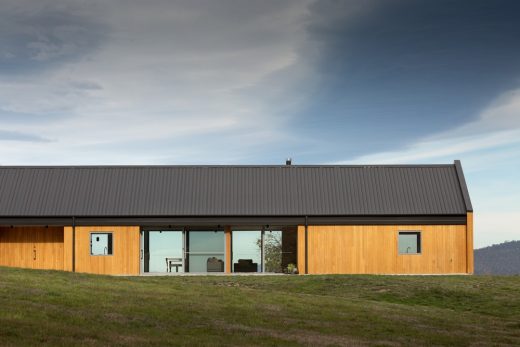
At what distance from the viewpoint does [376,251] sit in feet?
131

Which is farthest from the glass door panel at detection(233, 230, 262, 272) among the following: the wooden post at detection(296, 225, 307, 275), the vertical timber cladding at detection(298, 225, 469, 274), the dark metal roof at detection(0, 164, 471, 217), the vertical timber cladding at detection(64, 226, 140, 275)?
the vertical timber cladding at detection(64, 226, 140, 275)

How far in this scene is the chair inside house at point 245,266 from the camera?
1597 inches

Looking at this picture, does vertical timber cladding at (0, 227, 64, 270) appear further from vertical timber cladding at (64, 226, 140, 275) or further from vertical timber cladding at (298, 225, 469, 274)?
vertical timber cladding at (298, 225, 469, 274)

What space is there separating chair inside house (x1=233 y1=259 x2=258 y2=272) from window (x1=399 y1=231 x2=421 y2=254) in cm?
761

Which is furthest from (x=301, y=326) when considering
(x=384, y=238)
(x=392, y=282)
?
(x=384, y=238)

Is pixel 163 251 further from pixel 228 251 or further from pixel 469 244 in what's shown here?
pixel 469 244

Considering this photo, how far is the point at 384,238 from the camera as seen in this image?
40125 mm

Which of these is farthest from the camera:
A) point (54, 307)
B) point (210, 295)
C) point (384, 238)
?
point (384, 238)

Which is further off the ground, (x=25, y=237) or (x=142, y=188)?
(x=142, y=188)

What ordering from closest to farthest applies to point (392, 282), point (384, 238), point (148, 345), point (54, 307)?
point (148, 345) → point (54, 307) → point (392, 282) → point (384, 238)

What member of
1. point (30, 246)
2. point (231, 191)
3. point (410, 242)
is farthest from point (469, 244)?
point (30, 246)

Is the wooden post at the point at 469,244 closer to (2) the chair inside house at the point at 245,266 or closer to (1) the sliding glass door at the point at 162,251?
(2) the chair inside house at the point at 245,266

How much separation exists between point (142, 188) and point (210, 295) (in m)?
17.6

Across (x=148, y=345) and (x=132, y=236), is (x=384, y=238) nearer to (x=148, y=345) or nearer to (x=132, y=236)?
(x=132, y=236)
